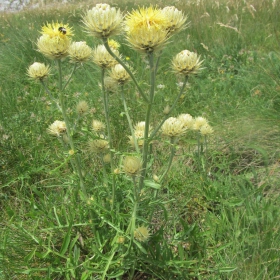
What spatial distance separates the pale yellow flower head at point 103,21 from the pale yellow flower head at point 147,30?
50 mm

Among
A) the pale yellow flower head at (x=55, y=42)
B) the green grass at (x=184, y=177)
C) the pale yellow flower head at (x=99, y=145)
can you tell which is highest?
the pale yellow flower head at (x=55, y=42)

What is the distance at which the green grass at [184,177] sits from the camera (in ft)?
5.21

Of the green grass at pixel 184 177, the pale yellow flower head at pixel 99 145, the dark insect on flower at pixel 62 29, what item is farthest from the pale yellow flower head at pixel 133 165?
the dark insect on flower at pixel 62 29

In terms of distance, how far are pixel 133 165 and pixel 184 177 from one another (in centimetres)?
106

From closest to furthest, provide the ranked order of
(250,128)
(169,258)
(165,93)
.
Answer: (169,258)
(250,128)
(165,93)

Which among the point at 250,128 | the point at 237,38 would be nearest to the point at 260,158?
the point at 250,128

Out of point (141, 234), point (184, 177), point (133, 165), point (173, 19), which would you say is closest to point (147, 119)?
point (133, 165)

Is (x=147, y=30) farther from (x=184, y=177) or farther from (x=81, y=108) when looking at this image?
(x=184, y=177)

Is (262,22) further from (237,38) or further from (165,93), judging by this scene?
(165,93)

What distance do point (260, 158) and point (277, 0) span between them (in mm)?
3773

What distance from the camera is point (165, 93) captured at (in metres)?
3.61

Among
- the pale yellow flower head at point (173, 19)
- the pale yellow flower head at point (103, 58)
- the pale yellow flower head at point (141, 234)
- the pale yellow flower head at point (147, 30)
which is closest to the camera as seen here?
the pale yellow flower head at point (147, 30)

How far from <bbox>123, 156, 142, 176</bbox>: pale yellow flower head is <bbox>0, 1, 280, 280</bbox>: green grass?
0.20 metres

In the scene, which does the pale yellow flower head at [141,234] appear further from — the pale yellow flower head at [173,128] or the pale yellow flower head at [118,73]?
the pale yellow flower head at [118,73]
